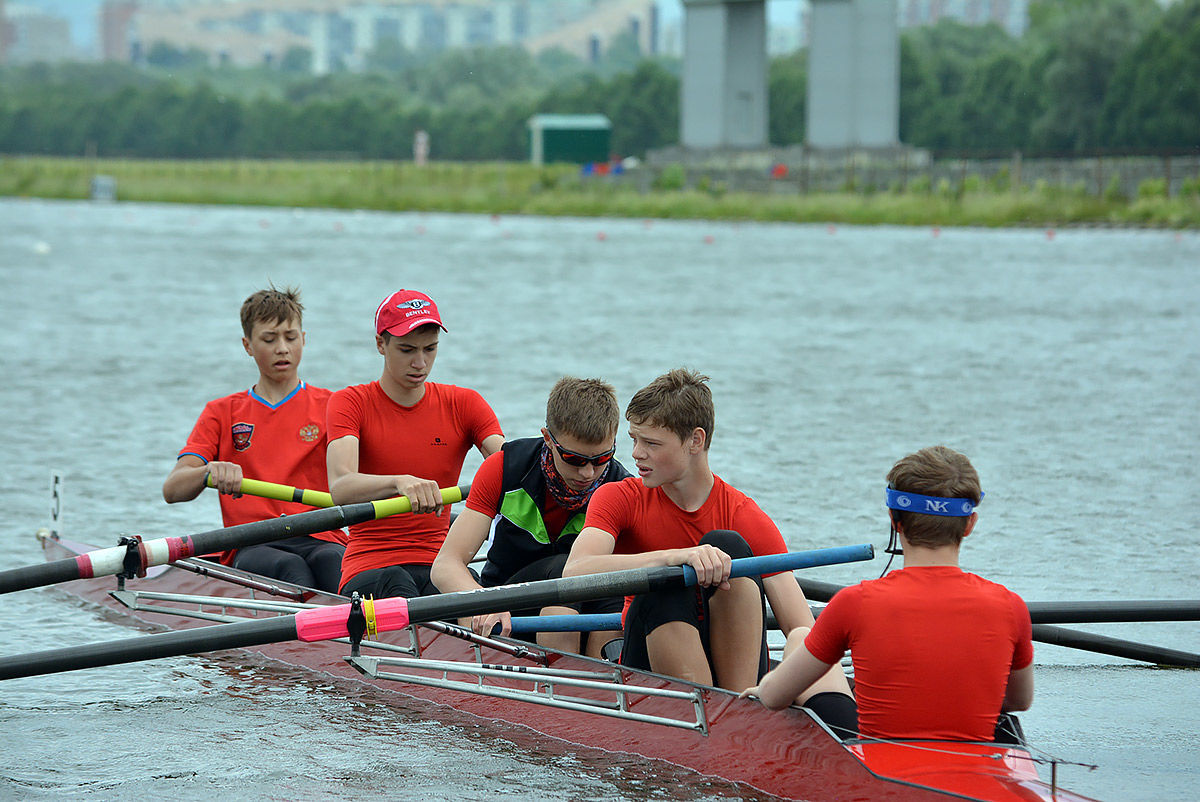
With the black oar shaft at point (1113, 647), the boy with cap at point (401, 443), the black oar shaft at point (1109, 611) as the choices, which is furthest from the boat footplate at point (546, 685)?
the black oar shaft at point (1113, 647)

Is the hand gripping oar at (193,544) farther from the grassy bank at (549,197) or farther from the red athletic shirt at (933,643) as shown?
the grassy bank at (549,197)

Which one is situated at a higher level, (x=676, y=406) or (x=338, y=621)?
(x=676, y=406)

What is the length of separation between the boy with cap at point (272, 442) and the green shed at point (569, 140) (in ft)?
264

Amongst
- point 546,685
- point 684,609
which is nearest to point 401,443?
point 546,685

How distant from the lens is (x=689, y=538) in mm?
4562

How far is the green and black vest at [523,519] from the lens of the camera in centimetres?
508

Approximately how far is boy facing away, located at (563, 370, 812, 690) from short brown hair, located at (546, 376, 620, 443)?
0.75 ft

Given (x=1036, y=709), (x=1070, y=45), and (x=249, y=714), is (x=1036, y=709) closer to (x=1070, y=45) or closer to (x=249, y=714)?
(x=249, y=714)

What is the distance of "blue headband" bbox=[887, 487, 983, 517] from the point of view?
3646mm

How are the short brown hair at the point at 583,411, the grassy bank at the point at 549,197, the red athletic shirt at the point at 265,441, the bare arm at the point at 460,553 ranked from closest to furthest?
1. the short brown hair at the point at 583,411
2. the bare arm at the point at 460,553
3. the red athletic shirt at the point at 265,441
4. the grassy bank at the point at 549,197

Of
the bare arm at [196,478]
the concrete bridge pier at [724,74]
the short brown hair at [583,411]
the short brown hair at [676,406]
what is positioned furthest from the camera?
the concrete bridge pier at [724,74]

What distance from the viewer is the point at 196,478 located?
6.07 meters

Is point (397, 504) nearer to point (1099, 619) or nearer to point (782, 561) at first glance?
point (782, 561)

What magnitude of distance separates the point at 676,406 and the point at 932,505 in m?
0.93
